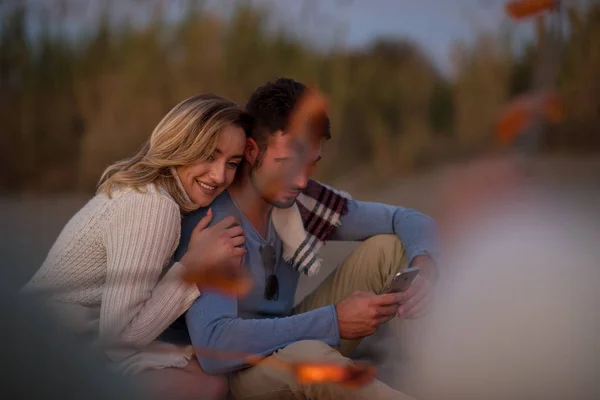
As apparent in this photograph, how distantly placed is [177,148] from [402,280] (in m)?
0.70

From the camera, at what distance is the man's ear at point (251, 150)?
263cm

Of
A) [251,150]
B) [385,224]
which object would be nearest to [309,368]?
[251,150]

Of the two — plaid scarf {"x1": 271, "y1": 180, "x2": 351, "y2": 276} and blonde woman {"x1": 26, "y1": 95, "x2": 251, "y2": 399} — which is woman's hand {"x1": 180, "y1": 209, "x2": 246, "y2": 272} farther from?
plaid scarf {"x1": 271, "y1": 180, "x2": 351, "y2": 276}

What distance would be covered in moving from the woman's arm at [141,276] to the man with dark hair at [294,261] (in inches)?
3.1

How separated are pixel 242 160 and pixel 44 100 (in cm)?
87

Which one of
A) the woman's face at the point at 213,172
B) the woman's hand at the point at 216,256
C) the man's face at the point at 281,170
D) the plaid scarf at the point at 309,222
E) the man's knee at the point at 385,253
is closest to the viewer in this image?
the woman's hand at the point at 216,256

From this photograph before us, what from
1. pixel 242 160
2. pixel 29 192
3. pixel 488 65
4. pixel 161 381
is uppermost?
pixel 488 65

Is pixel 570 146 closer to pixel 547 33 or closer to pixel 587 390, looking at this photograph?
pixel 547 33

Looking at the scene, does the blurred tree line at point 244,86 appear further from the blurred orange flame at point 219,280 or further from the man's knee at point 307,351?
the man's knee at point 307,351

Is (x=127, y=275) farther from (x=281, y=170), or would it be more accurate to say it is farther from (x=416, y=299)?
(x=416, y=299)

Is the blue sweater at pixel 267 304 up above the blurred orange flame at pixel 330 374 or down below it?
above

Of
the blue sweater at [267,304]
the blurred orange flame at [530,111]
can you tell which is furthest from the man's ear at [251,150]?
the blurred orange flame at [530,111]

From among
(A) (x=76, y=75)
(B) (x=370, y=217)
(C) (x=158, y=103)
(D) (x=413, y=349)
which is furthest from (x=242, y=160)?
(C) (x=158, y=103)

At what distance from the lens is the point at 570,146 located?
2912 mm
